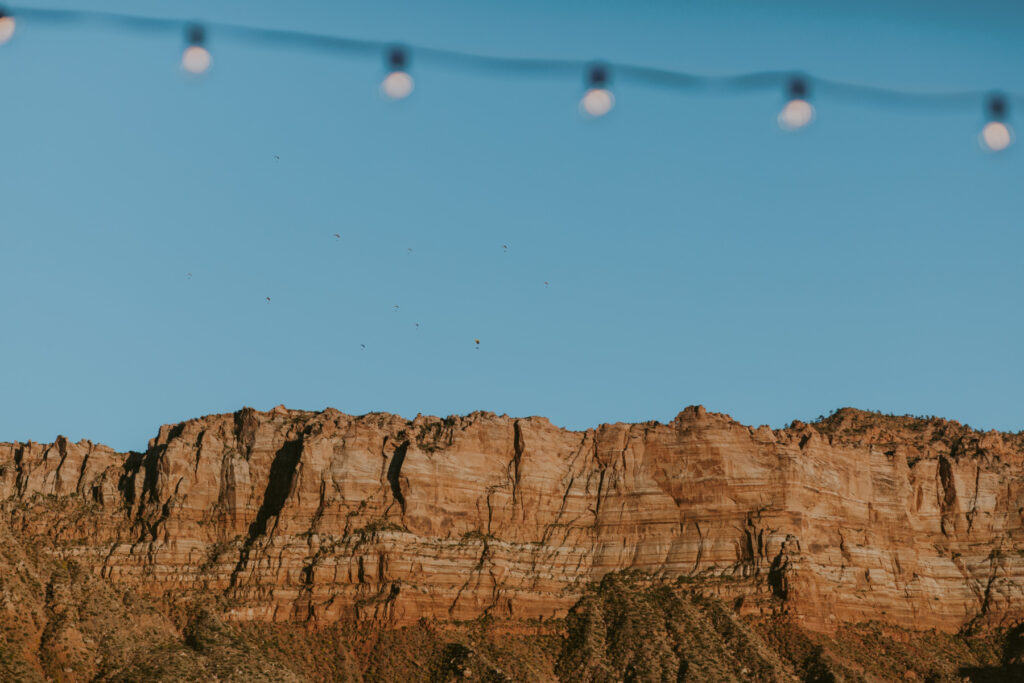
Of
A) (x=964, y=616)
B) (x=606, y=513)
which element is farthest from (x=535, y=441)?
(x=964, y=616)

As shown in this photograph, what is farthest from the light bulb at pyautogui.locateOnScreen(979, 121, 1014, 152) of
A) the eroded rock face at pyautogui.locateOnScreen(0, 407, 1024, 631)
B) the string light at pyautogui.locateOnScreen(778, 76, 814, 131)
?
the eroded rock face at pyautogui.locateOnScreen(0, 407, 1024, 631)

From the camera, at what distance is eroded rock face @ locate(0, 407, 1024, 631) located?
386ft

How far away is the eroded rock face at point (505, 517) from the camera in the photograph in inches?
4633

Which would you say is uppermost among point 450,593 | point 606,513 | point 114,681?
point 606,513

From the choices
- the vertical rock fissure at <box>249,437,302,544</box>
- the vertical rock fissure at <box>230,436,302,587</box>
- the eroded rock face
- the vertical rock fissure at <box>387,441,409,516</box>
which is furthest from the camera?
the vertical rock fissure at <box>249,437,302,544</box>

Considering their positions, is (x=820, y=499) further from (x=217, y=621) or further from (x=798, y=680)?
(x=217, y=621)

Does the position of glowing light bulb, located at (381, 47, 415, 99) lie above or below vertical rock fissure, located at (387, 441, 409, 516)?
below

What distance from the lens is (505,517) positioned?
12575cm

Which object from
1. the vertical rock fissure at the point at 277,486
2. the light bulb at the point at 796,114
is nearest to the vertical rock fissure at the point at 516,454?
the vertical rock fissure at the point at 277,486

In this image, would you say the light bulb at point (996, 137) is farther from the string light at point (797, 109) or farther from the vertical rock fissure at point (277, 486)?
the vertical rock fissure at point (277, 486)

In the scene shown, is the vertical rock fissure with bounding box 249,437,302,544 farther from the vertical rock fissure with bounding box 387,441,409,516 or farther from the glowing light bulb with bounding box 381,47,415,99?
the glowing light bulb with bounding box 381,47,415,99

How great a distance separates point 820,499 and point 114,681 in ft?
202

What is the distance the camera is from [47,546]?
382ft

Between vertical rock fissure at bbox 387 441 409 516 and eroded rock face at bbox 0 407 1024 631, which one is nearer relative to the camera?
eroded rock face at bbox 0 407 1024 631
